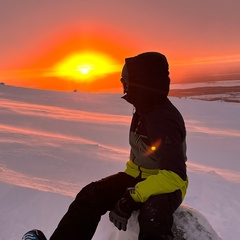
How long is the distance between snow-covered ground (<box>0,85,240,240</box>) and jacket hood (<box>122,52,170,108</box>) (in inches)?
52.2

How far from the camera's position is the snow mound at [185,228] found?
2.30 meters

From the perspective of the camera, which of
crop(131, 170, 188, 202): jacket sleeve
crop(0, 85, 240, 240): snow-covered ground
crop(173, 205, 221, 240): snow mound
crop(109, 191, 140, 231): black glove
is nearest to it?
crop(131, 170, 188, 202): jacket sleeve

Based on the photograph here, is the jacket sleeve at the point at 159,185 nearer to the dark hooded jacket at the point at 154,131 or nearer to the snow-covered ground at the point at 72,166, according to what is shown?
the dark hooded jacket at the point at 154,131

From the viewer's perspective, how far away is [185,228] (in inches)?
92.5

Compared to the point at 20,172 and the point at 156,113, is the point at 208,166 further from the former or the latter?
the point at 156,113

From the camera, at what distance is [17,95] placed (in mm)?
15016

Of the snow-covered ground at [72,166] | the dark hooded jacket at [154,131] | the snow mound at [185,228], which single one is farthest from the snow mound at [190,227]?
the snow-covered ground at [72,166]

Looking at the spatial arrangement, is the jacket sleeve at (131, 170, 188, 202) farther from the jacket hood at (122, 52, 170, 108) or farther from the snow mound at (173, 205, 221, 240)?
the jacket hood at (122, 52, 170, 108)

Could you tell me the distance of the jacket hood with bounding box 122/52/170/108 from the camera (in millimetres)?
2338

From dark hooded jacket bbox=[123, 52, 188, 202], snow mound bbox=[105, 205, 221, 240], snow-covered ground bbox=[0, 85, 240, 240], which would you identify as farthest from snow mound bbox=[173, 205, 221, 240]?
snow-covered ground bbox=[0, 85, 240, 240]

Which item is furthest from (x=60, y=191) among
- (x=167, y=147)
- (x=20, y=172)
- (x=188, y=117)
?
(x=188, y=117)

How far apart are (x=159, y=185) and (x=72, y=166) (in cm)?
348

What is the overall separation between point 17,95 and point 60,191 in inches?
457

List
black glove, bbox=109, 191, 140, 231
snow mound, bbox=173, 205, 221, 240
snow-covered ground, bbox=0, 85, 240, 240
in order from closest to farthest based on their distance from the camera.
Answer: black glove, bbox=109, 191, 140, 231, snow mound, bbox=173, 205, 221, 240, snow-covered ground, bbox=0, 85, 240, 240
